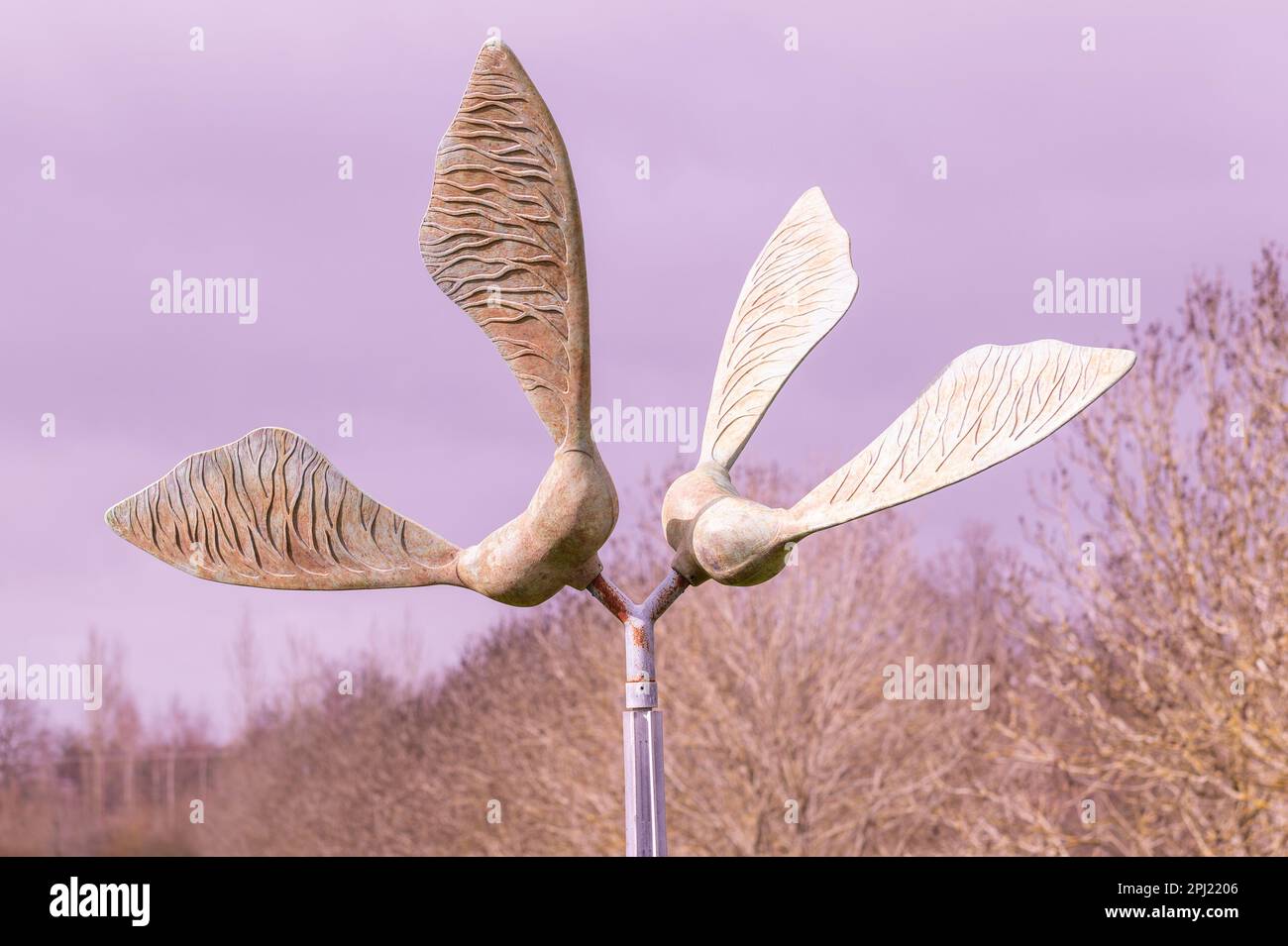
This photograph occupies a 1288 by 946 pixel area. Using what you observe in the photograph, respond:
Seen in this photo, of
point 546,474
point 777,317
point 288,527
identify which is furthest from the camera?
point 777,317

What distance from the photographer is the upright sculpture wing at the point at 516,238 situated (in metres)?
3.33

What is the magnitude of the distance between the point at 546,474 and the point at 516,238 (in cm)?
55

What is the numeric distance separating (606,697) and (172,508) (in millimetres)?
11938

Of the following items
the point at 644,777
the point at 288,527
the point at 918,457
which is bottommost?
the point at 644,777

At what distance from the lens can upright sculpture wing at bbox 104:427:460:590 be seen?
3.72 metres

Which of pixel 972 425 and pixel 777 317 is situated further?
pixel 777 317

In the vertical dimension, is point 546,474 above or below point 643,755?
above

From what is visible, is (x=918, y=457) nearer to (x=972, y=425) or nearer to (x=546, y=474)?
(x=972, y=425)

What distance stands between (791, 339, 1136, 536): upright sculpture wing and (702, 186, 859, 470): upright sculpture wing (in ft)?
1.42

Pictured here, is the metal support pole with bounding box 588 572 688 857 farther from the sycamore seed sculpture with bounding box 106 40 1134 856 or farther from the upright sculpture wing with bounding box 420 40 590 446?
the upright sculpture wing with bounding box 420 40 590 446

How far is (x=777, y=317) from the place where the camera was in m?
4.04

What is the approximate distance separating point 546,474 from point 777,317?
0.89 metres

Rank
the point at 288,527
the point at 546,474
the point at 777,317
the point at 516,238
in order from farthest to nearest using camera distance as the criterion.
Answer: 1. the point at 777,317
2. the point at 288,527
3. the point at 546,474
4. the point at 516,238

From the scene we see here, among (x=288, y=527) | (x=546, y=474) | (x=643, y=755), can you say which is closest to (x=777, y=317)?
(x=546, y=474)
